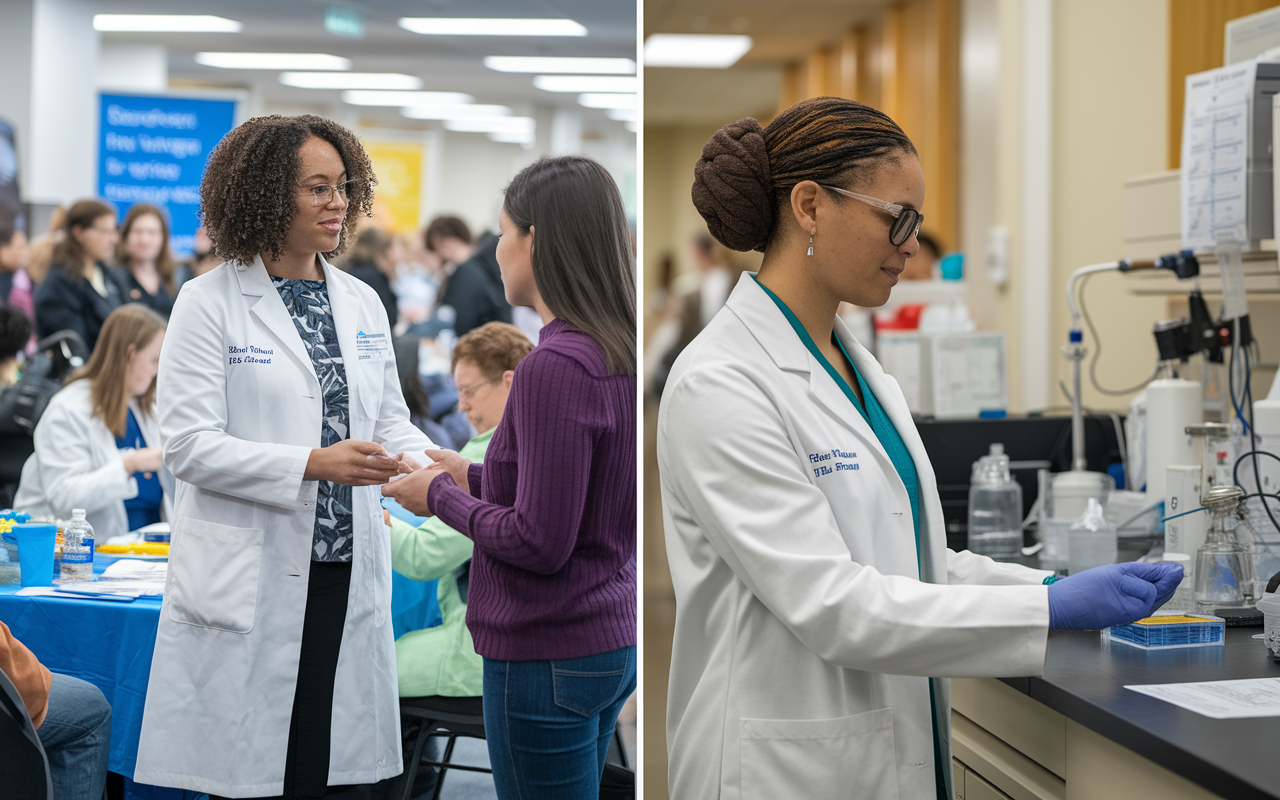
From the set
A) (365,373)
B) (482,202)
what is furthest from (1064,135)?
(482,202)

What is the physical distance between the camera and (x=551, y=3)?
6.86 feet

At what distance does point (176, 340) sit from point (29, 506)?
683 mm

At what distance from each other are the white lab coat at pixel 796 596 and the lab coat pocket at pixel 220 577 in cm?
59

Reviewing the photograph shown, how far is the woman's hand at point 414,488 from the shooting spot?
1.58 meters

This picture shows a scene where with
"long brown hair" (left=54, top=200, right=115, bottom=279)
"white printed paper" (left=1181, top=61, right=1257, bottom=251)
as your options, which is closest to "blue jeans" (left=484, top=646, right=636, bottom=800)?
"white printed paper" (left=1181, top=61, right=1257, bottom=251)

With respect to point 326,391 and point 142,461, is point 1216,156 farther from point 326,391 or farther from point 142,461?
point 142,461

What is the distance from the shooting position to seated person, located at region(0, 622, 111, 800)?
1.61 m

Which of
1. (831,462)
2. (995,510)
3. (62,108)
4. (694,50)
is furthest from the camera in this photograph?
Result: (694,50)

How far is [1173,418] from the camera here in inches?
94.4

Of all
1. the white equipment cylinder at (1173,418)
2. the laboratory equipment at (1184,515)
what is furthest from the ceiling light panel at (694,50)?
the laboratory equipment at (1184,515)

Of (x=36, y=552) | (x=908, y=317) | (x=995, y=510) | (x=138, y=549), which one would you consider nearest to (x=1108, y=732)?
(x=995, y=510)

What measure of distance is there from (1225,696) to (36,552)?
1.80 meters

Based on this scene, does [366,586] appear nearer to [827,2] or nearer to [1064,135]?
[1064,135]

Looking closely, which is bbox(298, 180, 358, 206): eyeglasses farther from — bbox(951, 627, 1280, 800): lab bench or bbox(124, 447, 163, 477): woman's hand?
bbox(951, 627, 1280, 800): lab bench
